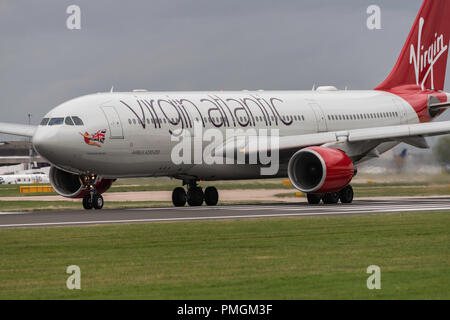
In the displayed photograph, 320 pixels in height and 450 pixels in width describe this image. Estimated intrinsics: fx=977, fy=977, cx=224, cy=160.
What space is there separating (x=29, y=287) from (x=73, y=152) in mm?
16985

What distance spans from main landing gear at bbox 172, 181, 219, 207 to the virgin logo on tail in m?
12.6

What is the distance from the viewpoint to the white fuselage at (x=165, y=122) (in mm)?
31797

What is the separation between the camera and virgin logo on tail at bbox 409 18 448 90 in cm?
4441

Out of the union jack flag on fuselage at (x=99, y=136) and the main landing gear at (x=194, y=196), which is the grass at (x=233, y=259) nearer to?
the union jack flag on fuselage at (x=99, y=136)

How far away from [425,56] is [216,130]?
13.7 meters

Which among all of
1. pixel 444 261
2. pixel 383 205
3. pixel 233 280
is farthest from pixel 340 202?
pixel 233 280

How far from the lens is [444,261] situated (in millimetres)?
17109

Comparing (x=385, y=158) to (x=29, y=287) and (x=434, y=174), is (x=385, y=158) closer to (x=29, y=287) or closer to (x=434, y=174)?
(x=434, y=174)

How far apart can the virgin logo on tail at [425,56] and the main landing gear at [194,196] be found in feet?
41.5

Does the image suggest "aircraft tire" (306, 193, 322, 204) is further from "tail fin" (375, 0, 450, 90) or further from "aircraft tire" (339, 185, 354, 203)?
"tail fin" (375, 0, 450, 90)
